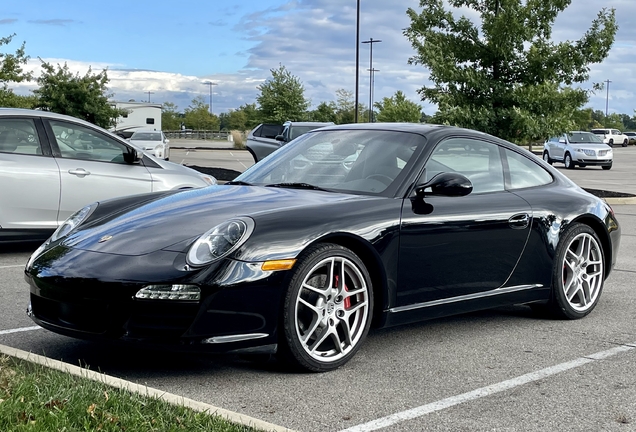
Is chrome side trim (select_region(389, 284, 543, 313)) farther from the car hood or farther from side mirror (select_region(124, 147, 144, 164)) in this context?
side mirror (select_region(124, 147, 144, 164))

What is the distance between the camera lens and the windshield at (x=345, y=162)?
5.47 m

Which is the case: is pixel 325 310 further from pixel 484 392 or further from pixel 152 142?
pixel 152 142

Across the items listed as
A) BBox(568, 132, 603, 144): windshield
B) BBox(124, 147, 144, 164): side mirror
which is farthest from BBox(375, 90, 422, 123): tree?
BBox(124, 147, 144, 164): side mirror

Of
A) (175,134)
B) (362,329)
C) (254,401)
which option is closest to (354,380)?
(362,329)

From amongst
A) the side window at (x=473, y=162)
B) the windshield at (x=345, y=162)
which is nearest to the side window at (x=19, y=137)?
the windshield at (x=345, y=162)

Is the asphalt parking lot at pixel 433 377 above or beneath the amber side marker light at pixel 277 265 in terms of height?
beneath

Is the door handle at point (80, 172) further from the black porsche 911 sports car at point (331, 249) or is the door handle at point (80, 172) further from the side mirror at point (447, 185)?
the side mirror at point (447, 185)

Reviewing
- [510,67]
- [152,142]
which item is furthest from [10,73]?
[510,67]

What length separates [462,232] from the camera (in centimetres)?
546

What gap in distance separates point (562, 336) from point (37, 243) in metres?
6.71

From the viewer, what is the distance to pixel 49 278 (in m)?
4.64

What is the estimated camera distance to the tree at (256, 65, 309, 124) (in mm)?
54537

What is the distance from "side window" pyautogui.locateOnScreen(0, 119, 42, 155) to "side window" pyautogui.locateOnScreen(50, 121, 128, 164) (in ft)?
0.77

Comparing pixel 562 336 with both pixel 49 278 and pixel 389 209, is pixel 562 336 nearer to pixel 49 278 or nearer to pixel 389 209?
pixel 389 209
